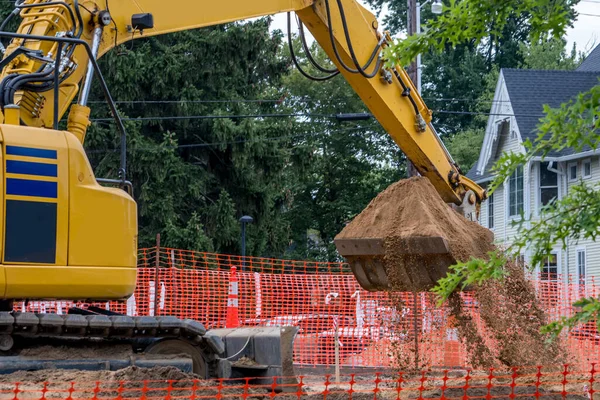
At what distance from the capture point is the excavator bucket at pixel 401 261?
9.13 metres

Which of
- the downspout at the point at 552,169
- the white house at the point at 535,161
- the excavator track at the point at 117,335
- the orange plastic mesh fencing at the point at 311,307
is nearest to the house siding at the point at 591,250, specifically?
the white house at the point at 535,161

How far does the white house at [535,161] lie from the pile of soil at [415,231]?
1770 cm

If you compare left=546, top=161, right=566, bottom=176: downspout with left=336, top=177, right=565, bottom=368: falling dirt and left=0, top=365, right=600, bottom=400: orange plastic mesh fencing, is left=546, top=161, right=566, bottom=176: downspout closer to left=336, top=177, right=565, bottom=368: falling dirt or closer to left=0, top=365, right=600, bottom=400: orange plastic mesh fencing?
left=0, top=365, right=600, bottom=400: orange plastic mesh fencing

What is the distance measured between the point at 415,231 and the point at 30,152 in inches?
156

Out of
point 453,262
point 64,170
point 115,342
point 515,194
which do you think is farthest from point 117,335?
point 515,194

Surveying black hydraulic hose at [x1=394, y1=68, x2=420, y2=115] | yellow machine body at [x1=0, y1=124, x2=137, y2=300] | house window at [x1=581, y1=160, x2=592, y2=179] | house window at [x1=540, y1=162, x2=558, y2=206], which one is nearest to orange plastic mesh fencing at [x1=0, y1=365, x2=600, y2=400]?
yellow machine body at [x1=0, y1=124, x2=137, y2=300]

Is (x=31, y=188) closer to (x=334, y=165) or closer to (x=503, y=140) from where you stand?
(x=503, y=140)

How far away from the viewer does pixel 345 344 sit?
16.2 m

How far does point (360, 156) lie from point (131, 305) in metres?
28.0

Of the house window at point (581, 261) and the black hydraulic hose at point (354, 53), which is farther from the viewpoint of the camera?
the house window at point (581, 261)

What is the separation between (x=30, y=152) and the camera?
680 cm

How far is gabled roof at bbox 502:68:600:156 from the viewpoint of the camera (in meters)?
29.8

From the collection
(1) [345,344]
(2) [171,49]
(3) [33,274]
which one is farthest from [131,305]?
(2) [171,49]

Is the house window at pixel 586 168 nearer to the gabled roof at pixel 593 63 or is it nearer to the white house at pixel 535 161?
the white house at pixel 535 161
